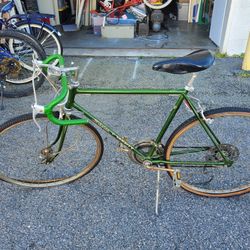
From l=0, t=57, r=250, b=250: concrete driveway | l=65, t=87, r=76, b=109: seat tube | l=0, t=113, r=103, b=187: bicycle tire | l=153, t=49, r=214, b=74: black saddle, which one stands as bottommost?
l=0, t=57, r=250, b=250: concrete driveway

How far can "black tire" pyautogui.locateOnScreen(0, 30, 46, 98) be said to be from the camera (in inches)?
131

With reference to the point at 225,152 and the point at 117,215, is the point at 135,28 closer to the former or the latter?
the point at 225,152

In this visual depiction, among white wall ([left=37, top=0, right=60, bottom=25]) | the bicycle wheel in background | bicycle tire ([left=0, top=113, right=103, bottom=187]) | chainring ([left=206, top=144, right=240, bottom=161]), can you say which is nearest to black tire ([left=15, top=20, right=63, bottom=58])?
the bicycle wheel in background

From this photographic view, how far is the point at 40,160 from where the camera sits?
2432mm

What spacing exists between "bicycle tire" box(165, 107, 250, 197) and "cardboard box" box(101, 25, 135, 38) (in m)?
3.21

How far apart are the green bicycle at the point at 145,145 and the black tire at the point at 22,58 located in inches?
36.9

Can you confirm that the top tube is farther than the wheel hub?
No

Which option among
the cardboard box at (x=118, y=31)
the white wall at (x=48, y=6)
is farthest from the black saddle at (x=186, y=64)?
the white wall at (x=48, y=6)

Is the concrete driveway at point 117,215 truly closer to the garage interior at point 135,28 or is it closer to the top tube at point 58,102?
the top tube at point 58,102

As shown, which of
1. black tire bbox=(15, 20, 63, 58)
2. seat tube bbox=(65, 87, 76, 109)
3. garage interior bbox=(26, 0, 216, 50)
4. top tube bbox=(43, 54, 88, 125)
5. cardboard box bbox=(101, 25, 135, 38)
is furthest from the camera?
cardboard box bbox=(101, 25, 135, 38)

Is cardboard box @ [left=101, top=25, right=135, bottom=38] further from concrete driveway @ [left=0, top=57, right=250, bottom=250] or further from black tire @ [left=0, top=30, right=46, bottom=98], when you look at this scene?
concrete driveway @ [left=0, top=57, right=250, bottom=250]

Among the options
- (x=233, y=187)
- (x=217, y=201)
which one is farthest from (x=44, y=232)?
(x=233, y=187)

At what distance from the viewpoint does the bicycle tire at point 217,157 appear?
1.88 m

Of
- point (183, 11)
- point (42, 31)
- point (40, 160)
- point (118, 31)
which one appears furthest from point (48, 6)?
point (40, 160)
